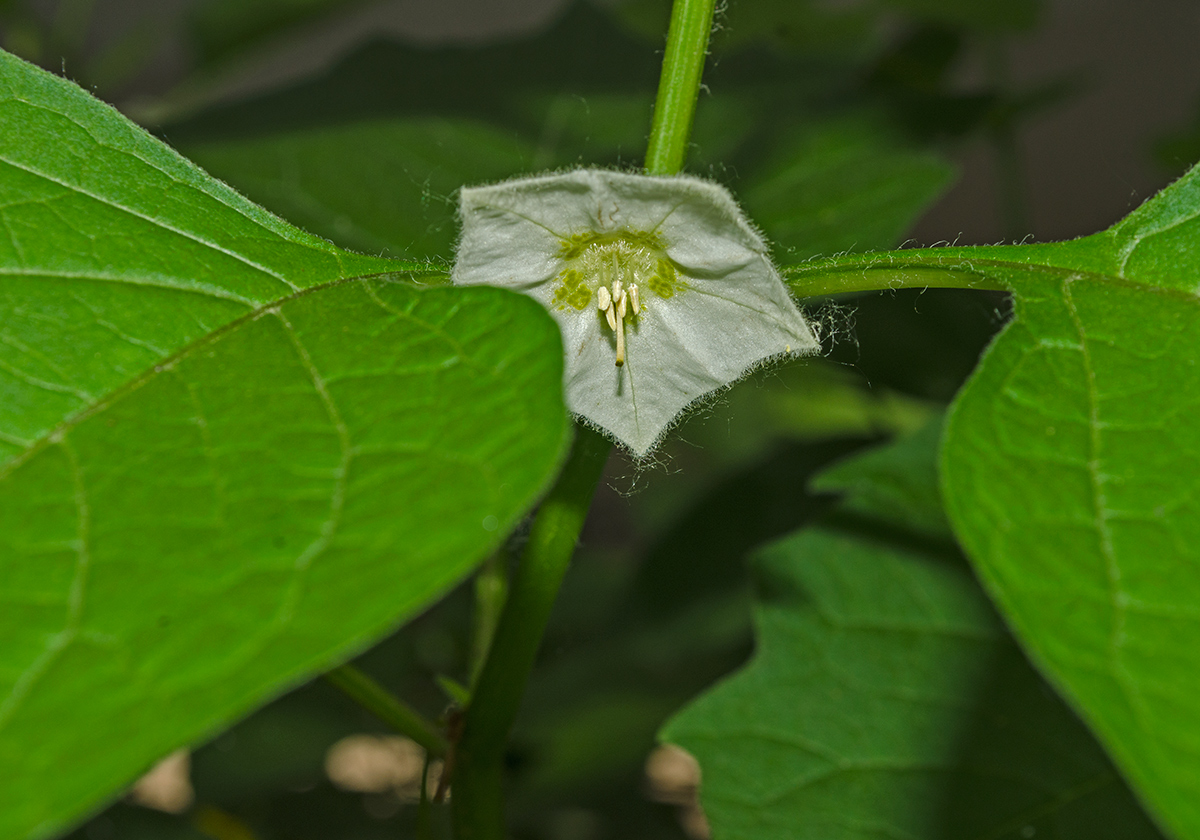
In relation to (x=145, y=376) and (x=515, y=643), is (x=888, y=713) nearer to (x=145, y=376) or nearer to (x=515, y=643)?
(x=515, y=643)

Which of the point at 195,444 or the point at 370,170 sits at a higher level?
the point at 370,170

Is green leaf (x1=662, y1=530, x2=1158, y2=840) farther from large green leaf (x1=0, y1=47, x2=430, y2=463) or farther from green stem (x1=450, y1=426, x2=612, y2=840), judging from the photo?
large green leaf (x1=0, y1=47, x2=430, y2=463)

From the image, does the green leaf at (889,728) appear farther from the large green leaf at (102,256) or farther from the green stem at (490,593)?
the large green leaf at (102,256)

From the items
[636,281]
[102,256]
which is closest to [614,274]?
[636,281]

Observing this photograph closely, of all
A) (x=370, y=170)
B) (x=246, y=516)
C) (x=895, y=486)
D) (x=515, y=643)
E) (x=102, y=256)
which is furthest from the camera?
(x=370, y=170)

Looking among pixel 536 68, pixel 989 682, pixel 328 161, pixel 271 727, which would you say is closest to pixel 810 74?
pixel 536 68
